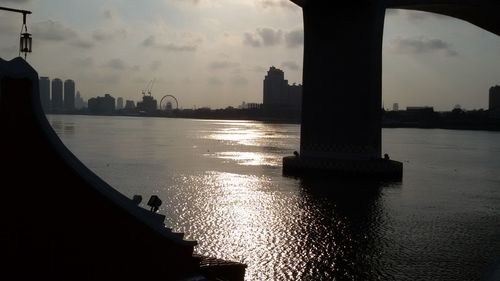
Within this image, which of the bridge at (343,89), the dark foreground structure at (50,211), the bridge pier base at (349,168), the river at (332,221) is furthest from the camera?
the bridge at (343,89)

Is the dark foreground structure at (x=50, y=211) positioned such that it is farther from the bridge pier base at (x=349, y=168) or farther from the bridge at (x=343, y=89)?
the bridge at (x=343, y=89)

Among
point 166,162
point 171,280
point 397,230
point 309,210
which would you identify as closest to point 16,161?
point 171,280

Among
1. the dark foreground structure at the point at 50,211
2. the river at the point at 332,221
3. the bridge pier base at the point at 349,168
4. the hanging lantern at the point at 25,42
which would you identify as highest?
the hanging lantern at the point at 25,42

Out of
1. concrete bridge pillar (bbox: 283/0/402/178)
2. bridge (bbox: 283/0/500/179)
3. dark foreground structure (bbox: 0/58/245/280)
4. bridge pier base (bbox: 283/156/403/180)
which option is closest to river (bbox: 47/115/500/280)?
bridge pier base (bbox: 283/156/403/180)

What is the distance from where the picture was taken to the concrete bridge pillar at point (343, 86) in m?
34.9

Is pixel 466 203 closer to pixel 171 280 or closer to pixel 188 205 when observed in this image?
Result: pixel 188 205

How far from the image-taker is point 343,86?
3522cm

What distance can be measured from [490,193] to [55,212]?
28852 mm

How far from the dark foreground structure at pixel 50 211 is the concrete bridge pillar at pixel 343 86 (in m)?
26.9

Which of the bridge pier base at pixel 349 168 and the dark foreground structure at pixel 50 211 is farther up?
the dark foreground structure at pixel 50 211

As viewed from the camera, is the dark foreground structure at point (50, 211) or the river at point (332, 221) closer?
the dark foreground structure at point (50, 211)

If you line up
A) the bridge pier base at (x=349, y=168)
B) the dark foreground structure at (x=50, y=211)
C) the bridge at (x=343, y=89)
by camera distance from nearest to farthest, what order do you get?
the dark foreground structure at (x=50, y=211)
the bridge pier base at (x=349, y=168)
the bridge at (x=343, y=89)

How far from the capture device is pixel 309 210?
23109mm

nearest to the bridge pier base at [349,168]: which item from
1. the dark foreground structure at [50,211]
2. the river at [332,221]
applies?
the river at [332,221]
